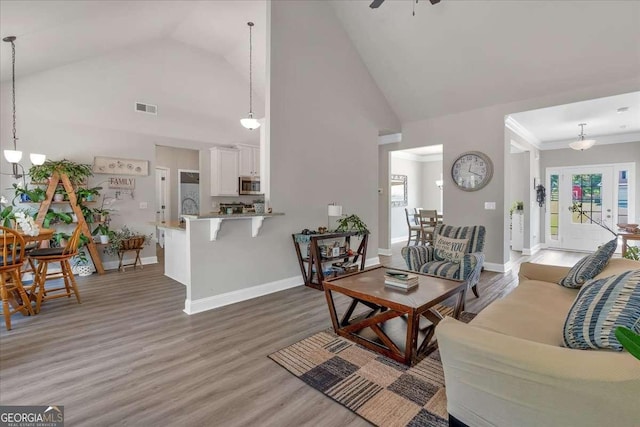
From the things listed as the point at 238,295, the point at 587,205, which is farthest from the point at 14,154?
the point at 587,205

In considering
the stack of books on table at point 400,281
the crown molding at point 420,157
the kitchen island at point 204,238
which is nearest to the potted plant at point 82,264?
the kitchen island at point 204,238

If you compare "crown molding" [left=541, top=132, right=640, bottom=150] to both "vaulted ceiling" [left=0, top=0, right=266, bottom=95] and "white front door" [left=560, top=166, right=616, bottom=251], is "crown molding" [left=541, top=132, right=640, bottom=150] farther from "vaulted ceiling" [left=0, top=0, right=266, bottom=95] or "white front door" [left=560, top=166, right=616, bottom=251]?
"vaulted ceiling" [left=0, top=0, right=266, bottom=95]

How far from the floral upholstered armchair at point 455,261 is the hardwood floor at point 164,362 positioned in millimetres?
443

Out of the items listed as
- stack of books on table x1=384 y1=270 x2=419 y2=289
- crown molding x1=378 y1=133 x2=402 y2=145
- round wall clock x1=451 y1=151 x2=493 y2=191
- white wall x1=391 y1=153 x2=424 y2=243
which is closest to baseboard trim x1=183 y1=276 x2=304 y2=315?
stack of books on table x1=384 y1=270 x2=419 y2=289

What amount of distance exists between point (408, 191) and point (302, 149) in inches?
225

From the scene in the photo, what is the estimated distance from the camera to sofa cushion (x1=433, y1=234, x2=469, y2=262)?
3.70m

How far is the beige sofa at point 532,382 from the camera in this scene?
3.50 feet

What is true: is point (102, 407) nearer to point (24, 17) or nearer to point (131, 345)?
point (131, 345)

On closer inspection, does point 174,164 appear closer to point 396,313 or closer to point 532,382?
point 396,313

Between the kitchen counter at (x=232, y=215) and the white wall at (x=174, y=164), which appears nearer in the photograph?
A: the kitchen counter at (x=232, y=215)

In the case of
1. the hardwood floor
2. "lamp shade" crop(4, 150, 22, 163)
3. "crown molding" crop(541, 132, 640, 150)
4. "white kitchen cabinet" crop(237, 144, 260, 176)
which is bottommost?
the hardwood floor

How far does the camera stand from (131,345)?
2508mm

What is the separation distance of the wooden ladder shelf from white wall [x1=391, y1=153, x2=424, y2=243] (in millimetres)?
6928

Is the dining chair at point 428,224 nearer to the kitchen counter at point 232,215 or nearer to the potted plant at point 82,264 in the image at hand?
the kitchen counter at point 232,215
